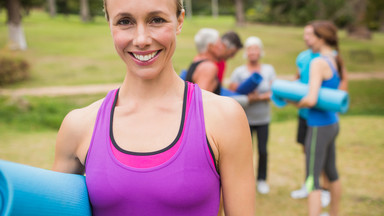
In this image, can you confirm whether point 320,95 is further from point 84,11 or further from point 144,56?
point 84,11

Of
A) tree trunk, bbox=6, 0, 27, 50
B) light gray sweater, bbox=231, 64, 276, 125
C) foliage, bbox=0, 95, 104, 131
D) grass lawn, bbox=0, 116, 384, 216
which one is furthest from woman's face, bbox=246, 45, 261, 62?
→ tree trunk, bbox=6, 0, 27, 50

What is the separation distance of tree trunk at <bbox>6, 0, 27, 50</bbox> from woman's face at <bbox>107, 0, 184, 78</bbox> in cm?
1998

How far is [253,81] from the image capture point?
170 inches

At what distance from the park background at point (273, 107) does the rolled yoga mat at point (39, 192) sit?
3.01 ft

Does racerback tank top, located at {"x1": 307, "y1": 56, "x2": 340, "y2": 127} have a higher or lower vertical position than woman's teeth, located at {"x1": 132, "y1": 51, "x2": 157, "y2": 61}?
lower

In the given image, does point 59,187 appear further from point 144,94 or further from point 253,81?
point 253,81

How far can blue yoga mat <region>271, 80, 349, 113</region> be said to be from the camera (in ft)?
11.0

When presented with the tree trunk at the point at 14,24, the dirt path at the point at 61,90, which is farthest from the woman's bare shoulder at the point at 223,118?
the tree trunk at the point at 14,24

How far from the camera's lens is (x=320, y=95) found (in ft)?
11.3

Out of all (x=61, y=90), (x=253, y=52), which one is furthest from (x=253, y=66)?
(x=61, y=90)

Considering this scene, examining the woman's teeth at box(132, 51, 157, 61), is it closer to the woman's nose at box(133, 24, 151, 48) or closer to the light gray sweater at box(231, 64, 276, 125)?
the woman's nose at box(133, 24, 151, 48)

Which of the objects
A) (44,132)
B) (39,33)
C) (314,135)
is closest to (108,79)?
(44,132)

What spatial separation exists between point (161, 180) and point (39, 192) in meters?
0.38

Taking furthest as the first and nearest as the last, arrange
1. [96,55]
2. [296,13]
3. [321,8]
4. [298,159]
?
[296,13], [321,8], [96,55], [298,159]
